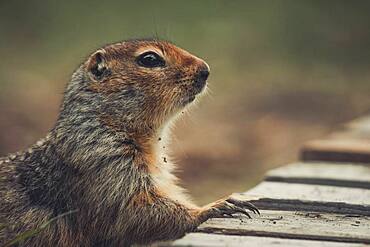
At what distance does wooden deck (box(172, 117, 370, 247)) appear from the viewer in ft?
14.9

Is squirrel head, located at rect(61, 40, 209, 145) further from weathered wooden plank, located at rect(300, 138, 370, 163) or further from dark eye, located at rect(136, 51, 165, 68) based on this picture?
weathered wooden plank, located at rect(300, 138, 370, 163)

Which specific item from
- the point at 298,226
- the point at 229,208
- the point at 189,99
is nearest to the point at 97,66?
the point at 189,99

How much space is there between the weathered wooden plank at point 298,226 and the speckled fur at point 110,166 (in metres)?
0.25

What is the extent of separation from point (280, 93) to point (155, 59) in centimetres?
791

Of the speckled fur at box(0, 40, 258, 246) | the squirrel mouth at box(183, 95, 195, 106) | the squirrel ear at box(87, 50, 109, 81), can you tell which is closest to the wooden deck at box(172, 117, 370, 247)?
the speckled fur at box(0, 40, 258, 246)

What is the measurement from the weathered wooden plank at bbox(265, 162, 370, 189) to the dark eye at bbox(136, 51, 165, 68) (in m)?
0.96

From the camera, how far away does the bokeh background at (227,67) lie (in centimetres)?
1133

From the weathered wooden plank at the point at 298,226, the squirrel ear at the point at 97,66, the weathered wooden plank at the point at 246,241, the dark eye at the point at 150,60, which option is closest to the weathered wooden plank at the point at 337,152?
the dark eye at the point at 150,60

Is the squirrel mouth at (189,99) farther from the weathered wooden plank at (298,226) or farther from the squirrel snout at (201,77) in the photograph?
the weathered wooden plank at (298,226)

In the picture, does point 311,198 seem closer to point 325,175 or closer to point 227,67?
point 325,175

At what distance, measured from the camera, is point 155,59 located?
5949 mm

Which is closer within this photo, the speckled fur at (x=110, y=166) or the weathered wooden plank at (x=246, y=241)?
the weathered wooden plank at (x=246, y=241)

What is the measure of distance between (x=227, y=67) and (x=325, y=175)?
888 cm

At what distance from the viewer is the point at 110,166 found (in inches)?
209
